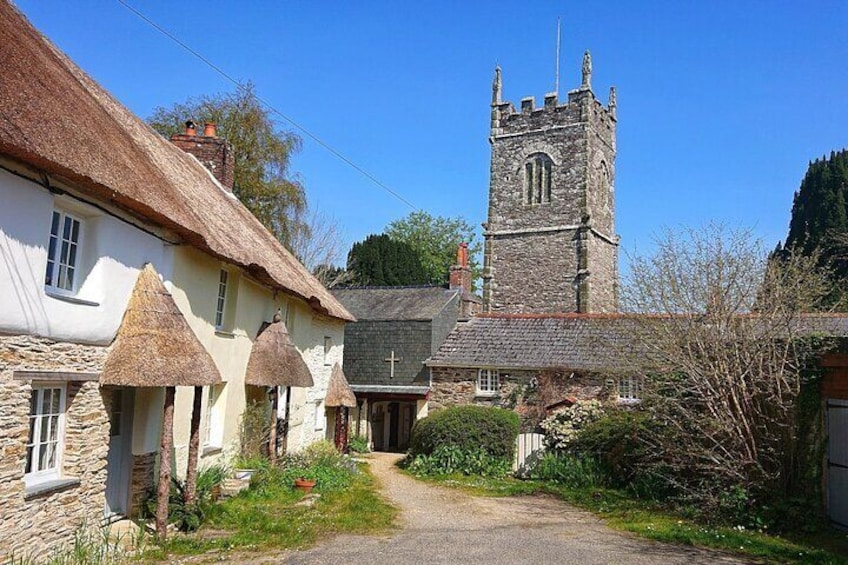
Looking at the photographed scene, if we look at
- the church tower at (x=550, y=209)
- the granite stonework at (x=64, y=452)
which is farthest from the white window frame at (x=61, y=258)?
the church tower at (x=550, y=209)

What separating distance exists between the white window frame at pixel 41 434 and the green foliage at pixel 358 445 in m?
16.3

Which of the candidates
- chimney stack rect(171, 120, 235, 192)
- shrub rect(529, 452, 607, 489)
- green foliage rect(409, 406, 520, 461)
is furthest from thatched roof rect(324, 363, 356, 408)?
chimney stack rect(171, 120, 235, 192)

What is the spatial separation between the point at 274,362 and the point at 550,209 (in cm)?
2389

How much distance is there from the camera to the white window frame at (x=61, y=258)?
29.8 feet

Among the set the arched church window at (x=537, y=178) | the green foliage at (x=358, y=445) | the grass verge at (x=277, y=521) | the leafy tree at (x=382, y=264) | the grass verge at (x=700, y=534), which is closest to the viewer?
the grass verge at (x=277, y=521)

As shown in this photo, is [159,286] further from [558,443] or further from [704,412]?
[558,443]

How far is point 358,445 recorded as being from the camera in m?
25.6

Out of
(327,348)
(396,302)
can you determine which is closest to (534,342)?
(327,348)

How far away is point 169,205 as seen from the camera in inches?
435

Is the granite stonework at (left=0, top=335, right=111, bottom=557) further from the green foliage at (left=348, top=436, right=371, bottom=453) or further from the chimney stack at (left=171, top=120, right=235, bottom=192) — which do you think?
the green foliage at (left=348, top=436, right=371, bottom=453)

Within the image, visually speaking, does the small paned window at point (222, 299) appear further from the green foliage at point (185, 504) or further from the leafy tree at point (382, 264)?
the leafy tree at point (382, 264)

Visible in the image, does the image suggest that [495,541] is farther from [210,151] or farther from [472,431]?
[210,151]

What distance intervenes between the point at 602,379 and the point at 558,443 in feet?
11.0

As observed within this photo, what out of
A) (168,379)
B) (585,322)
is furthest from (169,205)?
(585,322)
